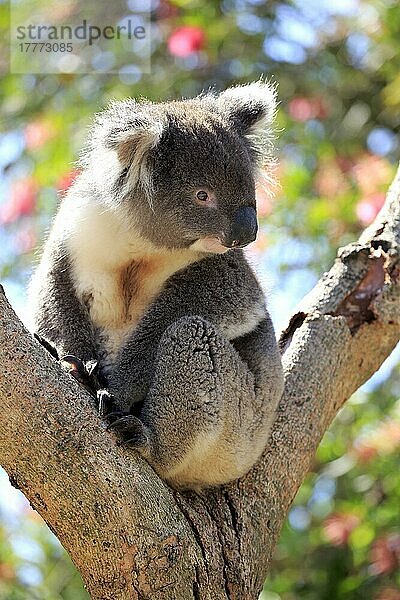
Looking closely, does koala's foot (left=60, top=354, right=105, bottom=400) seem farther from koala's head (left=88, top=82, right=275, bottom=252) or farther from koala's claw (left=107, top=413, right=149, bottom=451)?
koala's head (left=88, top=82, right=275, bottom=252)

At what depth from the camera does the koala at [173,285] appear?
3.77 metres

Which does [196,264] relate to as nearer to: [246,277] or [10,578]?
[246,277]

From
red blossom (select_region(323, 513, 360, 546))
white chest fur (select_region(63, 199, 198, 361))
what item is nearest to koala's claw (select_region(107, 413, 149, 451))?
white chest fur (select_region(63, 199, 198, 361))

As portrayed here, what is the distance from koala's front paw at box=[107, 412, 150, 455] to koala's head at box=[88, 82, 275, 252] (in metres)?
0.87

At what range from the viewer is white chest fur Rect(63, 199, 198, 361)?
4.18 meters

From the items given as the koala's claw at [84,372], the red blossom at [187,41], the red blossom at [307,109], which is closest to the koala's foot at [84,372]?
the koala's claw at [84,372]

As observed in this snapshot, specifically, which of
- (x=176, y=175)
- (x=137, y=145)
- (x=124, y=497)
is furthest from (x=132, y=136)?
(x=124, y=497)

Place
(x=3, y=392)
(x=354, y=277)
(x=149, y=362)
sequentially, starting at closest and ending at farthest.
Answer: (x=3, y=392), (x=149, y=362), (x=354, y=277)

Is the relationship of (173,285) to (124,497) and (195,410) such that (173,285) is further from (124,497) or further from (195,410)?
(124,497)

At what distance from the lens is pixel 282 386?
4285 mm

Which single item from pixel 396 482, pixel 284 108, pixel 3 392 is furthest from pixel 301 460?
pixel 284 108

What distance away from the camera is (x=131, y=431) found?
3.47 m

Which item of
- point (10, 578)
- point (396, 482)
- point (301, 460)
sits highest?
point (301, 460)

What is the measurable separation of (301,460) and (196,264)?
0.99 metres
